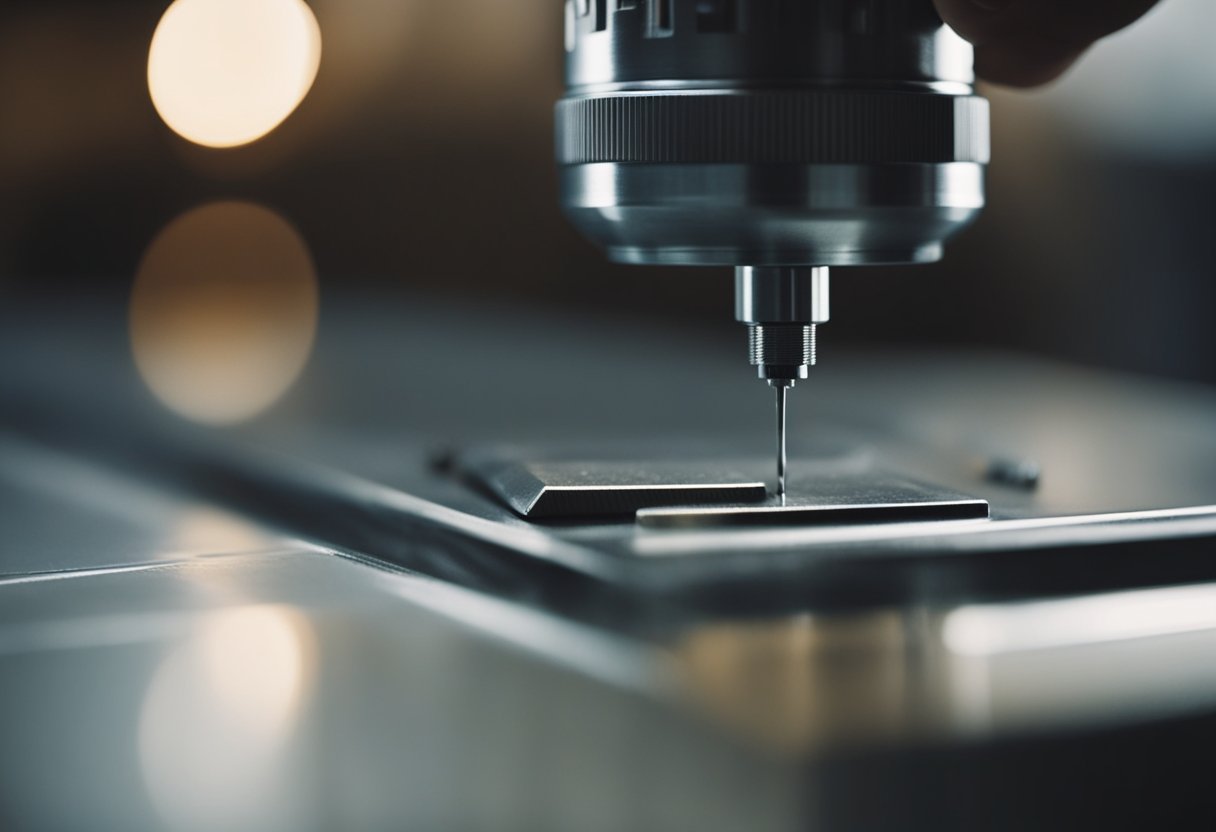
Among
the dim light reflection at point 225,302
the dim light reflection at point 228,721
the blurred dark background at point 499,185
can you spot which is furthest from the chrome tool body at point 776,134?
the blurred dark background at point 499,185

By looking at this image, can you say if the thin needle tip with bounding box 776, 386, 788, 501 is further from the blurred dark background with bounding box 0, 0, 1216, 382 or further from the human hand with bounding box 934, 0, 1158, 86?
the blurred dark background with bounding box 0, 0, 1216, 382

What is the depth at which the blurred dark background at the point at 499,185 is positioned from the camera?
132 centimetres

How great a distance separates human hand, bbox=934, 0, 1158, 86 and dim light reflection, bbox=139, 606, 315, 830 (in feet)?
0.96

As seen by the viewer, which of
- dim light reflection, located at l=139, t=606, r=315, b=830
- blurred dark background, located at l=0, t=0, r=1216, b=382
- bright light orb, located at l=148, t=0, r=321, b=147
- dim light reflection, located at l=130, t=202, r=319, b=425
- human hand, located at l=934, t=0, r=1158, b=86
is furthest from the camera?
bright light orb, located at l=148, t=0, r=321, b=147

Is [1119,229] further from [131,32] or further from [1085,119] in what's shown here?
[131,32]

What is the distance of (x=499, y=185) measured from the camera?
5.24ft

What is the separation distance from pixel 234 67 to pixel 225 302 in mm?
244

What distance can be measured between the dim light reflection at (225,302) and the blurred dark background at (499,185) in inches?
0.8

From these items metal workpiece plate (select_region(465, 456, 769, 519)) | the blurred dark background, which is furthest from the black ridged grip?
the blurred dark background

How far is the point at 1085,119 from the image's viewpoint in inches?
54.9

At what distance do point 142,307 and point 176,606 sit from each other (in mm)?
978

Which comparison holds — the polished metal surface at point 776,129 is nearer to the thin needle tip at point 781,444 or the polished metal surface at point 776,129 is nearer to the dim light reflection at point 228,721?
the thin needle tip at point 781,444

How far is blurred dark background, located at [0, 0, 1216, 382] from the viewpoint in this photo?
1.32 m

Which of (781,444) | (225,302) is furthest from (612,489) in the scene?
(225,302)
